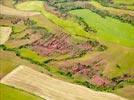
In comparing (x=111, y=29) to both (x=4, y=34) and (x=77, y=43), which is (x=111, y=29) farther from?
(x=4, y=34)

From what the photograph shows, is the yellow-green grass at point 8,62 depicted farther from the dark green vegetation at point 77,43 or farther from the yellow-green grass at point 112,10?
the yellow-green grass at point 112,10

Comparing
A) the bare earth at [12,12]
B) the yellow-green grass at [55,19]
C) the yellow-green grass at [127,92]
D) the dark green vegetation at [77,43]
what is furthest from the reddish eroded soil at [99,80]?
the bare earth at [12,12]

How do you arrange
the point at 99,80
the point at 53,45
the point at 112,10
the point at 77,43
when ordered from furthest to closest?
the point at 112,10 < the point at 53,45 < the point at 77,43 < the point at 99,80

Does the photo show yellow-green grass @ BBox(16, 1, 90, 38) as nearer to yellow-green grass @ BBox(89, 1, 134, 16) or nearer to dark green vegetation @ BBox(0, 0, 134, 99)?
dark green vegetation @ BBox(0, 0, 134, 99)

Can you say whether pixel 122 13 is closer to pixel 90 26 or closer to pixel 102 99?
pixel 90 26

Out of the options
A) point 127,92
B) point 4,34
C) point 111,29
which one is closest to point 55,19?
point 4,34

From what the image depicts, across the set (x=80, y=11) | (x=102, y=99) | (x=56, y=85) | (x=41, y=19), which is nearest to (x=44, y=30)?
(x=41, y=19)
